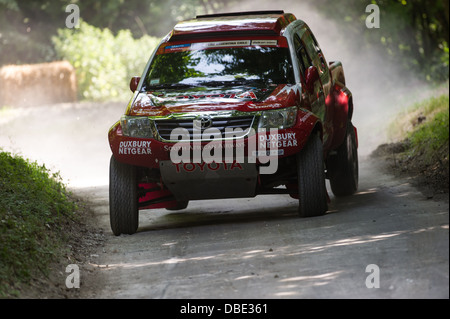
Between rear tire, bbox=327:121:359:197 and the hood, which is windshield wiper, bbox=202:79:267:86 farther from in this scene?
rear tire, bbox=327:121:359:197

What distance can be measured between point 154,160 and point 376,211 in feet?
8.15

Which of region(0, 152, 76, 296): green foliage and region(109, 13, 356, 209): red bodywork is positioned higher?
region(109, 13, 356, 209): red bodywork

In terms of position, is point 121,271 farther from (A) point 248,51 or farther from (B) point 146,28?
(B) point 146,28

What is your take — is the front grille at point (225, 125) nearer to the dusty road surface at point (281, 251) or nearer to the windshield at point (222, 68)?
the windshield at point (222, 68)

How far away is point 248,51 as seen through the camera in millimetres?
10086

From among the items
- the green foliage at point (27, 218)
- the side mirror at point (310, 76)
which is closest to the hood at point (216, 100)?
the side mirror at point (310, 76)

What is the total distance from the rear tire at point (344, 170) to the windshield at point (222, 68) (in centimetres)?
192

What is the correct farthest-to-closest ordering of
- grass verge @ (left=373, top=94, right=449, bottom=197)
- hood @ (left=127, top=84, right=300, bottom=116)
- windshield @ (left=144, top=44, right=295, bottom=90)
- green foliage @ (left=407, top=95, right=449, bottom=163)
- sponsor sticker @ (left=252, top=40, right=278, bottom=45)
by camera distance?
green foliage @ (left=407, top=95, right=449, bottom=163) < grass verge @ (left=373, top=94, right=449, bottom=197) < sponsor sticker @ (left=252, top=40, right=278, bottom=45) < windshield @ (left=144, top=44, right=295, bottom=90) < hood @ (left=127, top=84, right=300, bottom=116)

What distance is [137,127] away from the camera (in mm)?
9281

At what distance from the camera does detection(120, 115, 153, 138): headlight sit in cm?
921

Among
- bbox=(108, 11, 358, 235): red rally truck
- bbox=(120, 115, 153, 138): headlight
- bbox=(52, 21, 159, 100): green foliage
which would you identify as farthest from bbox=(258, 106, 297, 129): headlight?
bbox=(52, 21, 159, 100): green foliage

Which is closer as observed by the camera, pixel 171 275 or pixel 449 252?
pixel 449 252

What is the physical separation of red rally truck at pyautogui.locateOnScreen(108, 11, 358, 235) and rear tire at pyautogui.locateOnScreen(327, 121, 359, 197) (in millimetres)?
862
